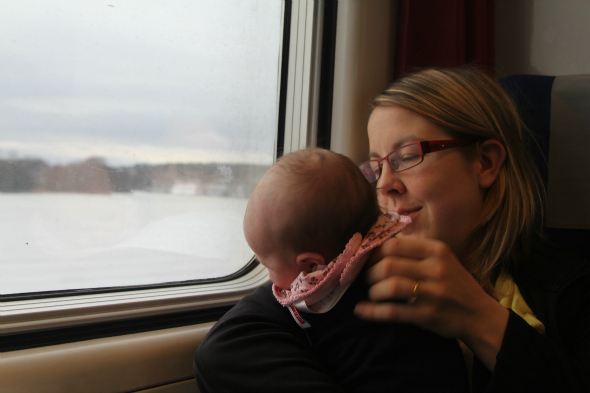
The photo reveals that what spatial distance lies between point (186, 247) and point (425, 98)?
809mm

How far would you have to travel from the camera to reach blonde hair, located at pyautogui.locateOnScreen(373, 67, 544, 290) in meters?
1.13

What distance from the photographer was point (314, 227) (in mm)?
822

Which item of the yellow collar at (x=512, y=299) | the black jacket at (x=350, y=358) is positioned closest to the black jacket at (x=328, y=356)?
the black jacket at (x=350, y=358)

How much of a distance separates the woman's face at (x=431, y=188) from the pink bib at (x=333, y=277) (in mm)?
264

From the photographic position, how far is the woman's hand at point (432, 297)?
792 mm

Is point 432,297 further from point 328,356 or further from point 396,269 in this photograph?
point 328,356

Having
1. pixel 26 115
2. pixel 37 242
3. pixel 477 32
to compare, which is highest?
pixel 477 32

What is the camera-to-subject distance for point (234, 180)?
1.59 meters

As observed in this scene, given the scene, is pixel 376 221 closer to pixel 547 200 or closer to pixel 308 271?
pixel 308 271

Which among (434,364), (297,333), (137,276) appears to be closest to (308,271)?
(297,333)

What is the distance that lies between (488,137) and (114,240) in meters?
0.98

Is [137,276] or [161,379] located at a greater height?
[137,276]

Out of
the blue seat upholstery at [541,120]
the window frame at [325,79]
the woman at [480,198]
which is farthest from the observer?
the window frame at [325,79]

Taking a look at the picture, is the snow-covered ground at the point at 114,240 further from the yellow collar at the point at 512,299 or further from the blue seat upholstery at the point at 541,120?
the blue seat upholstery at the point at 541,120
